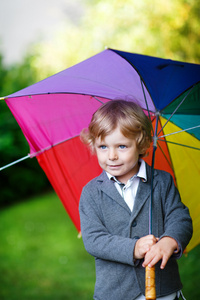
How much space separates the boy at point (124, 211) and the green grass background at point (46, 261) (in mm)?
2124

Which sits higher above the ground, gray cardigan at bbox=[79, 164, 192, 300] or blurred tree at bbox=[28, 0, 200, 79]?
blurred tree at bbox=[28, 0, 200, 79]

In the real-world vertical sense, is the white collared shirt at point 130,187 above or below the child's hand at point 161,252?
above

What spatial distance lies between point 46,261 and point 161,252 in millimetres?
4692

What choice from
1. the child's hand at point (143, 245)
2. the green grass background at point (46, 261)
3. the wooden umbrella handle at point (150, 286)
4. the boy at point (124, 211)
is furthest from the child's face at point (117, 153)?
the green grass background at point (46, 261)

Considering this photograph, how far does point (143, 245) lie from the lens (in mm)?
1710

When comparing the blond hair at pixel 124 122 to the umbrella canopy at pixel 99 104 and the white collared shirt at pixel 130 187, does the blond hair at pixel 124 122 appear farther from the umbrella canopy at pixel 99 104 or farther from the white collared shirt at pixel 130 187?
the umbrella canopy at pixel 99 104

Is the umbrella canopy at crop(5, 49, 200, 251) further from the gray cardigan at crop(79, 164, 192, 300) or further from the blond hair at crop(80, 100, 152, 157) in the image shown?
the gray cardigan at crop(79, 164, 192, 300)

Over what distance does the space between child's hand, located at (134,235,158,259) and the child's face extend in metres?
0.34

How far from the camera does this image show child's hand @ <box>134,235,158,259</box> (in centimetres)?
170

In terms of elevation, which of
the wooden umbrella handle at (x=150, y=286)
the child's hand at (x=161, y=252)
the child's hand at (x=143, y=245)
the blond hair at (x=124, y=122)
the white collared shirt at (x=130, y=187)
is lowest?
the wooden umbrella handle at (x=150, y=286)

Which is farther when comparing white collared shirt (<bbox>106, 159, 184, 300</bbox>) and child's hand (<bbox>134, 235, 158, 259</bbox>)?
white collared shirt (<bbox>106, 159, 184, 300</bbox>)

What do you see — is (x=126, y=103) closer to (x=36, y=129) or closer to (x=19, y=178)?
(x=36, y=129)

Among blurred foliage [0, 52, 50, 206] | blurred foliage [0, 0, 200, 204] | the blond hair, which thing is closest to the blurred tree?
blurred foliage [0, 0, 200, 204]

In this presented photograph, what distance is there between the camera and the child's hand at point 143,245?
1699mm
